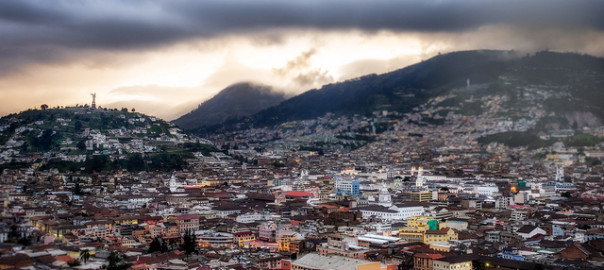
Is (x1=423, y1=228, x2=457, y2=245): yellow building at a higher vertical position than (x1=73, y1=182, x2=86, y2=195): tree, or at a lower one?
lower

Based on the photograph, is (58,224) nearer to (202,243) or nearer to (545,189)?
(202,243)

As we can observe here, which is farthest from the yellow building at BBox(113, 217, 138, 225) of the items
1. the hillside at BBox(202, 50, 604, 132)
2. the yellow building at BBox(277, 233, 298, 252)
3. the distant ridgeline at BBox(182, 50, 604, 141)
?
the hillside at BBox(202, 50, 604, 132)

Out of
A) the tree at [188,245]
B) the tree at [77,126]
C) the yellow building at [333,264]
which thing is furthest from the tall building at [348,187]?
the tree at [77,126]

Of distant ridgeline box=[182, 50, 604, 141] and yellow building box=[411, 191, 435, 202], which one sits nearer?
yellow building box=[411, 191, 435, 202]

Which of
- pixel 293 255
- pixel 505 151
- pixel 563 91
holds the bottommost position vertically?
pixel 293 255

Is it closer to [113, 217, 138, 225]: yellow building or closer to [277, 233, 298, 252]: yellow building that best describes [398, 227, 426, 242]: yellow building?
[277, 233, 298, 252]: yellow building

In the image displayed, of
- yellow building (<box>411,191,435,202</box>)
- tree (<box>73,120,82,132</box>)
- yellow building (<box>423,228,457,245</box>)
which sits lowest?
yellow building (<box>423,228,457,245</box>)

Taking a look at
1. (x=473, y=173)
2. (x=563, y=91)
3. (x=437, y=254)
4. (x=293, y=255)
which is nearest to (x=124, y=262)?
(x=293, y=255)

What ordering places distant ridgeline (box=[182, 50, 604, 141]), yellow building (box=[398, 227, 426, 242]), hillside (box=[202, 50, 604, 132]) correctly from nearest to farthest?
yellow building (box=[398, 227, 426, 242]) → distant ridgeline (box=[182, 50, 604, 141]) → hillside (box=[202, 50, 604, 132])
